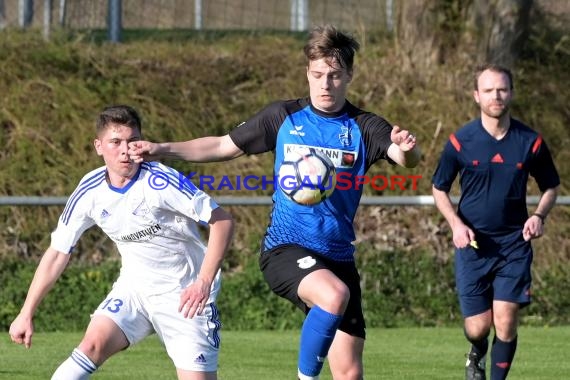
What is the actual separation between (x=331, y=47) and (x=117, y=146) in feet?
4.03

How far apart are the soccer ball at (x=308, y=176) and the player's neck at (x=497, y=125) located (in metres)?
1.92

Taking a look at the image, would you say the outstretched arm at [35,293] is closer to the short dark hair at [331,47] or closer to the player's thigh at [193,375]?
the player's thigh at [193,375]

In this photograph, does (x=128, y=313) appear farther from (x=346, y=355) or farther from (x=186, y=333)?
(x=346, y=355)

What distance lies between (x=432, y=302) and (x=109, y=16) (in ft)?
21.7

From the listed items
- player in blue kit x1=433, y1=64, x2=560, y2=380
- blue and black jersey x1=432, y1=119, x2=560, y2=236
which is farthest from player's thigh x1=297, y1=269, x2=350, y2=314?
blue and black jersey x1=432, y1=119, x2=560, y2=236

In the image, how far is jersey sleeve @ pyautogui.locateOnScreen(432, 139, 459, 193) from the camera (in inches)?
308

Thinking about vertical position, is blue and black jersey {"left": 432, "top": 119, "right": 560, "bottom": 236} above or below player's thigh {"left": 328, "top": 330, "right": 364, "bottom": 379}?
above

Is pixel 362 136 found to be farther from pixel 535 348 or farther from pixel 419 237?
pixel 419 237

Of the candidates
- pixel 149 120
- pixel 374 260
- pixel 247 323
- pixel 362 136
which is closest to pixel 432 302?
pixel 374 260

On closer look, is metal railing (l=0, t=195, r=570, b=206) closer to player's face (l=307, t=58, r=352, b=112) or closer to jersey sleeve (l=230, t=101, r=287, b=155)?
jersey sleeve (l=230, t=101, r=287, b=155)

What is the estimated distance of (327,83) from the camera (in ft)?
20.4

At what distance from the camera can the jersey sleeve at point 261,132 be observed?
21.0 ft

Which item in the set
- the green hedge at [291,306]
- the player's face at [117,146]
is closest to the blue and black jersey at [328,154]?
the player's face at [117,146]

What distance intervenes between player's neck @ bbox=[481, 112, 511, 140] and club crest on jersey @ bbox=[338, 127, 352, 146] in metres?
1.78
